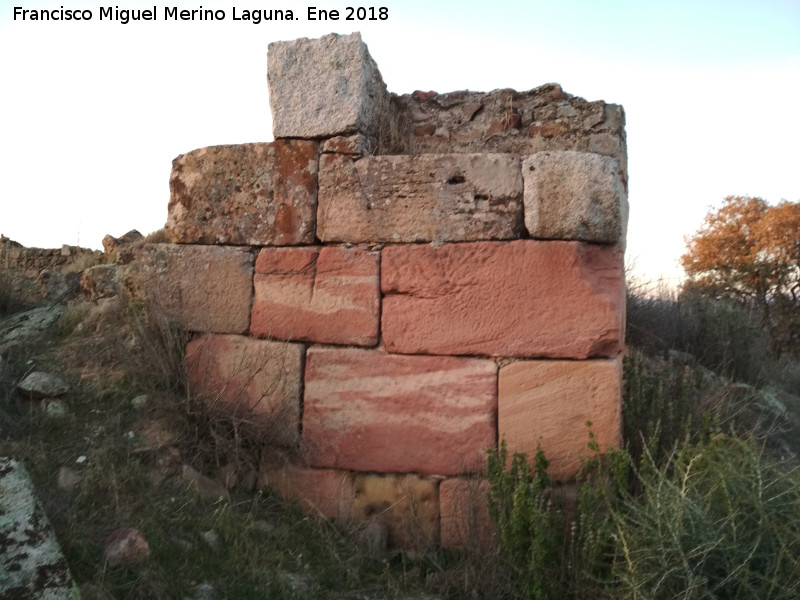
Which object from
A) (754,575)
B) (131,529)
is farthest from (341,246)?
(754,575)

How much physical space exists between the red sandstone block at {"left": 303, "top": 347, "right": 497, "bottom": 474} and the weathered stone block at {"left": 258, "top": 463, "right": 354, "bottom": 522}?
7 centimetres

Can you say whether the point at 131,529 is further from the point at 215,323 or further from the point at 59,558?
the point at 215,323

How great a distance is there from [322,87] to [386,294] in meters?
1.28

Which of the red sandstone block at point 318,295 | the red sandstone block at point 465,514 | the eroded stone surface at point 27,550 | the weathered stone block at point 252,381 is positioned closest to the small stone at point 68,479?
the eroded stone surface at point 27,550

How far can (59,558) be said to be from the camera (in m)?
2.69

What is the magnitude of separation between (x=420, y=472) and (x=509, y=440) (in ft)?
1.73

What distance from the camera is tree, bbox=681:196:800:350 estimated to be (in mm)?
Answer: 14703

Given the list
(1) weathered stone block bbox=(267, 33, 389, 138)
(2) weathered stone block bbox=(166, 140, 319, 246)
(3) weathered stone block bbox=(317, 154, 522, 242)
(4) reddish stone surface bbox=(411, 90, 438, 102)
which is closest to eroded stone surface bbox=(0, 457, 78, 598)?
(2) weathered stone block bbox=(166, 140, 319, 246)

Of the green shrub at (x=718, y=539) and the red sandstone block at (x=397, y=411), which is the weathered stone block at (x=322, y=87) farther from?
the green shrub at (x=718, y=539)

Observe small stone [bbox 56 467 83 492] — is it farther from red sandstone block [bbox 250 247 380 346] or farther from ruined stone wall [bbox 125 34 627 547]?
red sandstone block [bbox 250 247 380 346]

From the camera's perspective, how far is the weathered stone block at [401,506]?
3.87 meters

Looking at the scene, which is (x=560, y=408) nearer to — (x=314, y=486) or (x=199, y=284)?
(x=314, y=486)

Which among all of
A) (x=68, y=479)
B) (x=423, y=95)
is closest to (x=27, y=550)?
(x=68, y=479)

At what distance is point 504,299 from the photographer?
3771mm
